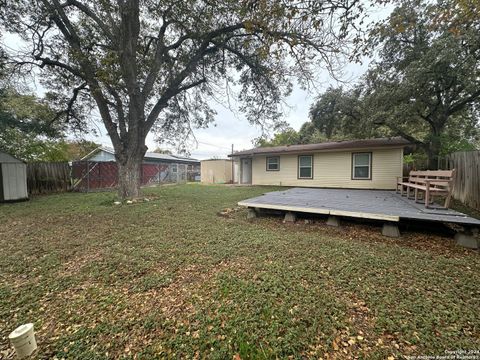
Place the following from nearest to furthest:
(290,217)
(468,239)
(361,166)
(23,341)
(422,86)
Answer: (23,341)
(468,239)
(290,217)
(422,86)
(361,166)

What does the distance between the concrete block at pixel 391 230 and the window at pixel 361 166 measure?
709 cm

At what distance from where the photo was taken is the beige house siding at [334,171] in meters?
9.28

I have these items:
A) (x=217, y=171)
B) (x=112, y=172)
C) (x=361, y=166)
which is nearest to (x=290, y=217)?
(x=361, y=166)

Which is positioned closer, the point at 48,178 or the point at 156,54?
the point at 156,54

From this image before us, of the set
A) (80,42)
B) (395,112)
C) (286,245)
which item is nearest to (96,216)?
(286,245)

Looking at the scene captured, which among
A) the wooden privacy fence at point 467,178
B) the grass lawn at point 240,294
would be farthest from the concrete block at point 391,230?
the wooden privacy fence at point 467,178

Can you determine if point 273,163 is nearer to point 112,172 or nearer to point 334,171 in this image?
point 334,171

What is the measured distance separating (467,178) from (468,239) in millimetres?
4534

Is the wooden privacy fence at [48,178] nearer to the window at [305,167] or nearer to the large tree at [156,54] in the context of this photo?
the large tree at [156,54]

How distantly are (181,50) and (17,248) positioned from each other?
7967 millimetres

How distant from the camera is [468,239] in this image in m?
3.15

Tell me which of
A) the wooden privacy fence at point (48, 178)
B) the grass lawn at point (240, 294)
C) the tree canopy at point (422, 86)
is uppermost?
the tree canopy at point (422, 86)

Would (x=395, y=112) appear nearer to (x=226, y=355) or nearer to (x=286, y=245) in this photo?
(x=286, y=245)

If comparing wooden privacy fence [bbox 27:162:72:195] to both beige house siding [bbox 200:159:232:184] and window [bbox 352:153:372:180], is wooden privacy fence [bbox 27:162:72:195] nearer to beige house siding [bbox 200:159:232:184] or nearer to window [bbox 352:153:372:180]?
beige house siding [bbox 200:159:232:184]
